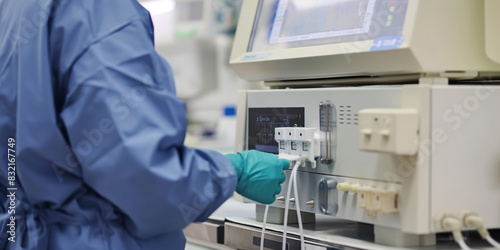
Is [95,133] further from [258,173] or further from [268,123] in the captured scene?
[268,123]

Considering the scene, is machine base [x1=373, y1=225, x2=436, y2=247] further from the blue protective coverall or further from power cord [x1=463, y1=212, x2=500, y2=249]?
the blue protective coverall

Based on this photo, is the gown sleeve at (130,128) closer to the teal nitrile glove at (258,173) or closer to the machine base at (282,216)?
the teal nitrile glove at (258,173)

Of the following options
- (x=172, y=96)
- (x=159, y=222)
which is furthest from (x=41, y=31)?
(x=159, y=222)

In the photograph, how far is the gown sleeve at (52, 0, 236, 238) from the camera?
930 mm

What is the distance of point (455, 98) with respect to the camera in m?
1.00

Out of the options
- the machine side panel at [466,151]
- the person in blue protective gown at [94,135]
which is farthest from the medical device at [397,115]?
the person in blue protective gown at [94,135]

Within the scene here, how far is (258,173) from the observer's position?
1150 millimetres

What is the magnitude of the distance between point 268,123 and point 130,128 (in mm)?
454

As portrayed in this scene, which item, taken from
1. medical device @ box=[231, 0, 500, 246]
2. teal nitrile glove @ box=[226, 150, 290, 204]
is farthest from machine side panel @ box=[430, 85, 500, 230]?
teal nitrile glove @ box=[226, 150, 290, 204]

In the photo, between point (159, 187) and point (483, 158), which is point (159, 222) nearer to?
point (159, 187)

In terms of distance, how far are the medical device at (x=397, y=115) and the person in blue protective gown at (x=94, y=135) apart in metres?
A: 0.25

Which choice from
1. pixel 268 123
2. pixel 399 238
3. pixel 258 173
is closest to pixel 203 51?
pixel 268 123

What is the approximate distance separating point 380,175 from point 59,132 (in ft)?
1.87

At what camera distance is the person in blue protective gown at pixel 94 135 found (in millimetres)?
936
